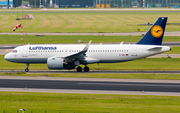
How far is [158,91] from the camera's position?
3164cm

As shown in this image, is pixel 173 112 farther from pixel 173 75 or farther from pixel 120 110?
pixel 173 75

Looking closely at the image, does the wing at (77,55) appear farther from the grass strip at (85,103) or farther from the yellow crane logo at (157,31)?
the grass strip at (85,103)

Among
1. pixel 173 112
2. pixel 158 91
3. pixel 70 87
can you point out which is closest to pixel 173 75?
pixel 158 91

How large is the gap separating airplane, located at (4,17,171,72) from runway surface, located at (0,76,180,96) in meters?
6.21

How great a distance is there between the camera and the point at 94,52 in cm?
4681

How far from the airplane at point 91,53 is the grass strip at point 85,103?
49.8 feet

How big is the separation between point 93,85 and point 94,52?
12.3 m

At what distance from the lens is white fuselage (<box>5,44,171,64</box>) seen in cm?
4628

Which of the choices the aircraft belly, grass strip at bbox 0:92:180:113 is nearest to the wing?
the aircraft belly

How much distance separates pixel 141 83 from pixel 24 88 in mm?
13581

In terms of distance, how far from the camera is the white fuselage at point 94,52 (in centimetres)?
4628

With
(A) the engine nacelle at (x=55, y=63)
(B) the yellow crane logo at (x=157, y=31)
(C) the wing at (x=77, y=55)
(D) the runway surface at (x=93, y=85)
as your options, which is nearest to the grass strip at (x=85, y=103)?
(D) the runway surface at (x=93, y=85)

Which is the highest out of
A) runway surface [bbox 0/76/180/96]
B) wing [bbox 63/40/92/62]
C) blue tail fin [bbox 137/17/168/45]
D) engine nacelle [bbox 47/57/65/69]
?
Result: blue tail fin [bbox 137/17/168/45]

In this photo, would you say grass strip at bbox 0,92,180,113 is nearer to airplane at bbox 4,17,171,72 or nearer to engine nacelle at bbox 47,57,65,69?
engine nacelle at bbox 47,57,65,69
